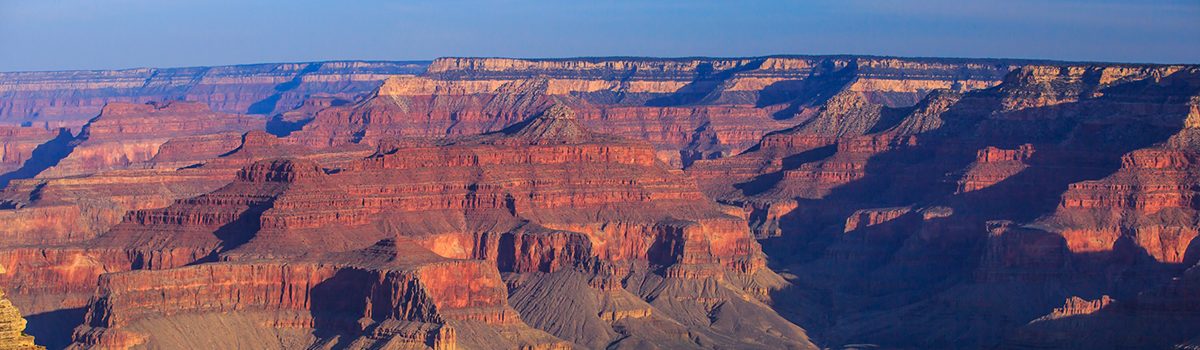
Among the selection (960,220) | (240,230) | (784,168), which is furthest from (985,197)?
(240,230)

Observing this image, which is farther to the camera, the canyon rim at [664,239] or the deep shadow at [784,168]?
the deep shadow at [784,168]

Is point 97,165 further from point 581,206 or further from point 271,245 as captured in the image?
point 271,245

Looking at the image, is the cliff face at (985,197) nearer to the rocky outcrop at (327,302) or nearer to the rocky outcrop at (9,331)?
the rocky outcrop at (327,302)

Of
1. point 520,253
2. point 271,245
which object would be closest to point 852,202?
point 520,253

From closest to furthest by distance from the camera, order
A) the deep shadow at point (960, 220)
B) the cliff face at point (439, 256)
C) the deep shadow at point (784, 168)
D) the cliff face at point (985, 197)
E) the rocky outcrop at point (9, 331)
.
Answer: the rocky outcrop at point (9, 331) < the cliff face at point (439, 256) < the deep shadow at point (960, 220) < the cliff face at point (985, 197) < the deep shadow at point (784, 168)

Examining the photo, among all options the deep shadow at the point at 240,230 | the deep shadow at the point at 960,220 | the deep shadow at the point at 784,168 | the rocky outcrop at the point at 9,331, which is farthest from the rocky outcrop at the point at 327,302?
the deep shadow at the point at 784,168

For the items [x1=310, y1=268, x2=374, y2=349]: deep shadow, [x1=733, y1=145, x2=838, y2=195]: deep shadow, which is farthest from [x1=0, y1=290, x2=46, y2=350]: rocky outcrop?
[x1=733, y1=145, x2=838, y2=195]: deep shadow

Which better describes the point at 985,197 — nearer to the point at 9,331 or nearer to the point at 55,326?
the point at 55,326
